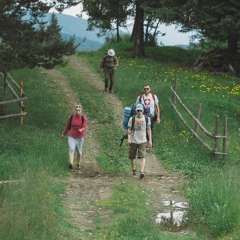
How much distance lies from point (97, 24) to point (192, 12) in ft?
35.2

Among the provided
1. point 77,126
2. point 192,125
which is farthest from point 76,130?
point 192,125

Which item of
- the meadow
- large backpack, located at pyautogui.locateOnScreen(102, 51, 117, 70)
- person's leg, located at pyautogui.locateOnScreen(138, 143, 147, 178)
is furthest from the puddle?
large backpack, located at pyautogui.locateOnScreen(102, 51, 117, 70)

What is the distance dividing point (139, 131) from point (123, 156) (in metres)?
2.62

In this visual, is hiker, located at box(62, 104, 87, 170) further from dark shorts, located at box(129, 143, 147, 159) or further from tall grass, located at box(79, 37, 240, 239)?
tall grass, located at box(79, 37, 240, 239)

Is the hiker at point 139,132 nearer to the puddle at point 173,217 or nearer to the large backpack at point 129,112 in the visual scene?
the large backpack at point 129,112

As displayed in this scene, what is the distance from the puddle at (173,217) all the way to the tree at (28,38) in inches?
259

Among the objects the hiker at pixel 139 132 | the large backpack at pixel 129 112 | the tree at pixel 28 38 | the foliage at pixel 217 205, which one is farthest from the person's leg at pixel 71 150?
the foliage at pixel 217 205

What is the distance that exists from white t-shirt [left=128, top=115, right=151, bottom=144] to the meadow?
1278 millimetres

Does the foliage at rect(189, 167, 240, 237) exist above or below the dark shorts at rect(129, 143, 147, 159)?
below

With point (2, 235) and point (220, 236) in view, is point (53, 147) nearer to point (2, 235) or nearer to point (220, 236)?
point (220, 236)

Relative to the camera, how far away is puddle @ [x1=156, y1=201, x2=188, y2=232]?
10.1m

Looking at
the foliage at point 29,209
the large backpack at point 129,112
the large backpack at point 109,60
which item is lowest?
the foliage at point 29,209

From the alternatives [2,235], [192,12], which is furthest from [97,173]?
[192,12]

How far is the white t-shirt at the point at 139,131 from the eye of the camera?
13.0 m
